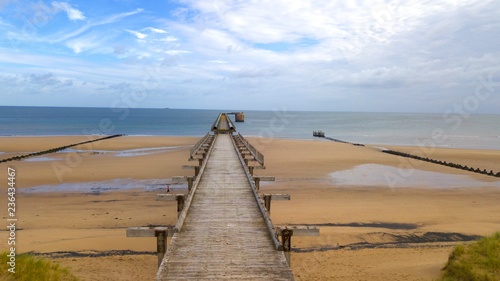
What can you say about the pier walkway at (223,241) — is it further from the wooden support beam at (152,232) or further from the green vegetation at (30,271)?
the green vegetation at (30,271)

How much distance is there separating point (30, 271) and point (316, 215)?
11.3m

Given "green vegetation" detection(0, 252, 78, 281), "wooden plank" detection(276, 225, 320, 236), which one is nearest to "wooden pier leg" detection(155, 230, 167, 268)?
"green vegetation" detection(0, 252, 78, 281)

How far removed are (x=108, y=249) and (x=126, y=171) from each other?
14.9 m

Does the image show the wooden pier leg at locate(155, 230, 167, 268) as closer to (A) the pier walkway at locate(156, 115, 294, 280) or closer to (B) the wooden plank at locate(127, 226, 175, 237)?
(B) the wooden plank at locate(127, 226, 175, 237)

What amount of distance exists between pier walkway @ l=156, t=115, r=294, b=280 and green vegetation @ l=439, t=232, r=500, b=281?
516 cm

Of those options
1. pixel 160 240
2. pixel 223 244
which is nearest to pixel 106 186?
pixel 160 240

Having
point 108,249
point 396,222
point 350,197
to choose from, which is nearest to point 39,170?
point 108,249

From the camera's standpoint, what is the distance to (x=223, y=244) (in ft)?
25.1

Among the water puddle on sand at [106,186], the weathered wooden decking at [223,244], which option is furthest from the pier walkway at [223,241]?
the water puddle on sand at [106,186]

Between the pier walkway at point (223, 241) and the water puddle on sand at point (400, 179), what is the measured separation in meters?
13.4

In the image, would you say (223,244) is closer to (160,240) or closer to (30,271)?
(160,240)

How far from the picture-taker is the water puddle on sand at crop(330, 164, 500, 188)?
22.9m

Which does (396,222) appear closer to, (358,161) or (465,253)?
(465,253)

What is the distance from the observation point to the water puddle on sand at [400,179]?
75.1ft
